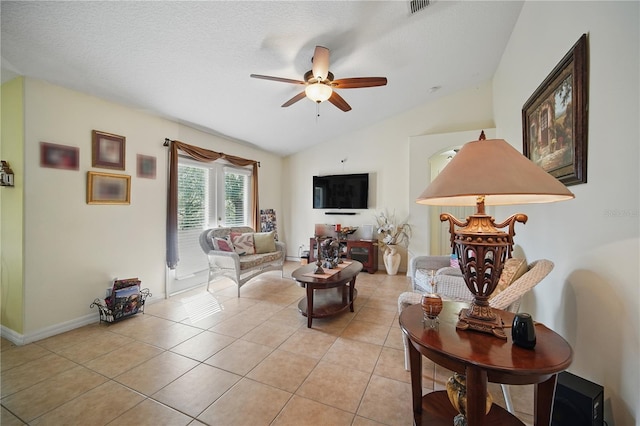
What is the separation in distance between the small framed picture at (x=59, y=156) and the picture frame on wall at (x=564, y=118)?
13.9 feet

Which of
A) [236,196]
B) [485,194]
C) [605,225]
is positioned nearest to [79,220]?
[236,196]

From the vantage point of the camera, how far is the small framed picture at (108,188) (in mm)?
2641

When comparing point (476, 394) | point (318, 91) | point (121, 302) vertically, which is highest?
point (318, 91)

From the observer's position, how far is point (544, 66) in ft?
6.73

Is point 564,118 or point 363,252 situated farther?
point 363,252

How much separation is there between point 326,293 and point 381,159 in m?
2.89

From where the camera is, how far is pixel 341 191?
513 cm

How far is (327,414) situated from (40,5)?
126 inches

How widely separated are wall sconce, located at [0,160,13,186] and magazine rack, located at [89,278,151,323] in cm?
130

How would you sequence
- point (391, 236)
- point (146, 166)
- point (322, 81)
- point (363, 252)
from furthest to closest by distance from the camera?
point (363, 252)
point (391, 236)
point (146, 166)
point (322, 81)

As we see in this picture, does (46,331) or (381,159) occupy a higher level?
(381,159)

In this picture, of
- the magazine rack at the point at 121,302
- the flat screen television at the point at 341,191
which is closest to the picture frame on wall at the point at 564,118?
the flat screen television at the point at 341,191

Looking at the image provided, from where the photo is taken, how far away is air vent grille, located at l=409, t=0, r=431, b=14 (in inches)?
84.4

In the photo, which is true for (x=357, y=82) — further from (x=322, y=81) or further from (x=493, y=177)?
(x=493, y=177)
